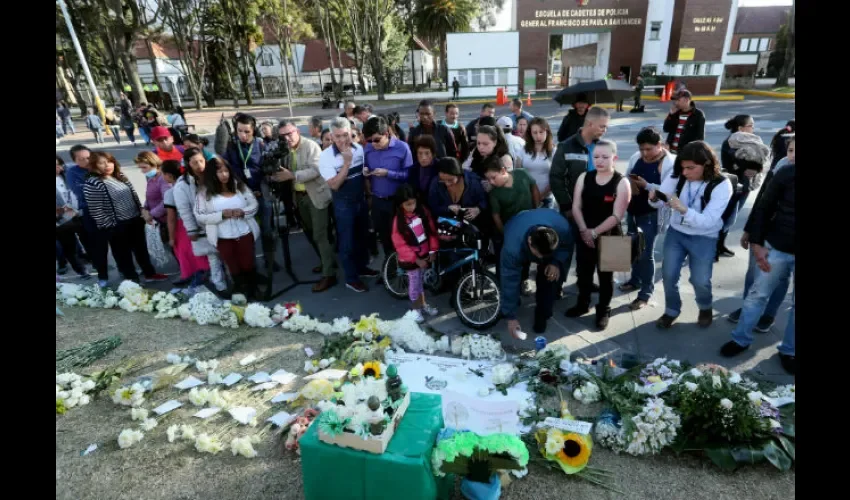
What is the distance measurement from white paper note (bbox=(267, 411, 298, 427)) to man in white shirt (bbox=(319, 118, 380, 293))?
7.31ft

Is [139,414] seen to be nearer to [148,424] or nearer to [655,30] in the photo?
[148,424]

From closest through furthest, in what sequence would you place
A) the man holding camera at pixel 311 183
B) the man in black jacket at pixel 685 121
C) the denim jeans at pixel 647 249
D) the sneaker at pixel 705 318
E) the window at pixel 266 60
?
the sneaker at pixel 705 318, the denim jeans at pixel 647 249, the man holding camera at pixel 311 183, the man in black jacket at pixel 685 121, the window at pixel 266 60

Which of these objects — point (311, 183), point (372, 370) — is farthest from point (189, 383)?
point (311, 183)

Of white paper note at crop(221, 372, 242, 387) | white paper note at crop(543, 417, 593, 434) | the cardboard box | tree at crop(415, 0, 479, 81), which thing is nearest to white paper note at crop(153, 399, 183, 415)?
white paper note at crop(221, 372, 242, 387)

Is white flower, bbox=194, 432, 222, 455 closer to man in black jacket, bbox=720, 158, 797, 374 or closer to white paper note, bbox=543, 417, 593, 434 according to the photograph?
white paper note, bbox=543, 417, 593, 434

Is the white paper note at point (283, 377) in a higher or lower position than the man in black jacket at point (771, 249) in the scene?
lower

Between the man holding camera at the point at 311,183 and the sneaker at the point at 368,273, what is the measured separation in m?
0.44

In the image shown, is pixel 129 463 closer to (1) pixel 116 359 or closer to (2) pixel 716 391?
(1) pixel 116 359

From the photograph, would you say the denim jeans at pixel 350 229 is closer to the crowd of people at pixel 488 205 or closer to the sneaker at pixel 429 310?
the crowd of people at pixel 488 205

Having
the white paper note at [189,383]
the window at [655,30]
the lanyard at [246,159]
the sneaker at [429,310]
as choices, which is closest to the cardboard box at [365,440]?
the white paper note at [189,383]

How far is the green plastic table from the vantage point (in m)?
2.20

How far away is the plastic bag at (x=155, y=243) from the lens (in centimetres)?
574

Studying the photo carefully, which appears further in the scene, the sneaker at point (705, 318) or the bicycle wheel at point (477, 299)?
the bicycle wheel at point (477, 299)
